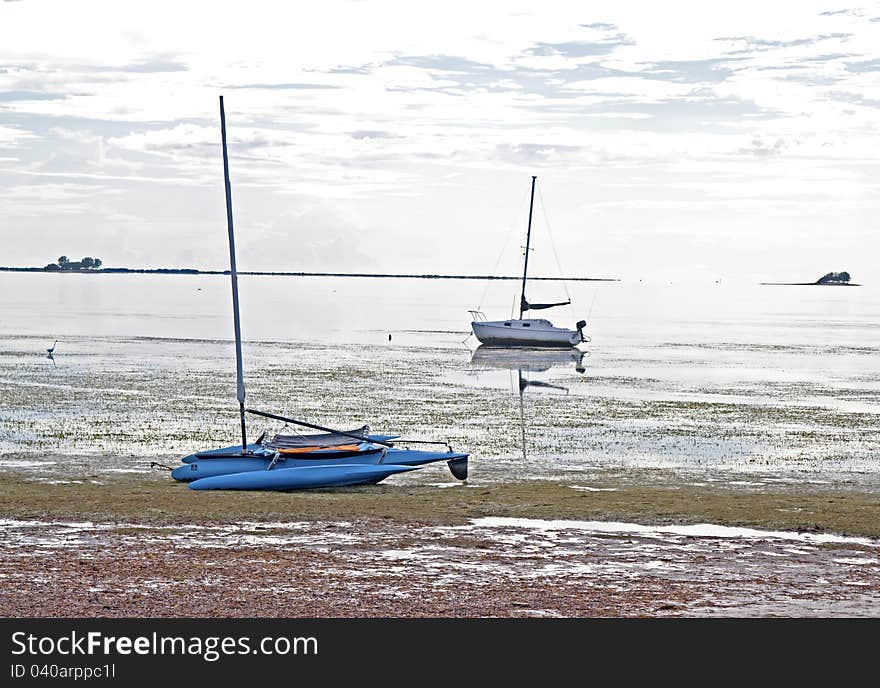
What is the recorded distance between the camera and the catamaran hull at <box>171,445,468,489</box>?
1018 inches

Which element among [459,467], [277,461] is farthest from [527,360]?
[277,461]

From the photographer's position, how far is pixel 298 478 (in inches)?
989

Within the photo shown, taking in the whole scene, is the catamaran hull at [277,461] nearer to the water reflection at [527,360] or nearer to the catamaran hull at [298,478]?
the catamaran hull at [298,478]

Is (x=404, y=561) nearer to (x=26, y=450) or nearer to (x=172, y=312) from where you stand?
(x=26, y=450)

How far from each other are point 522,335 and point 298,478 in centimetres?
6046

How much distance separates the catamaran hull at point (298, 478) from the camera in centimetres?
2497

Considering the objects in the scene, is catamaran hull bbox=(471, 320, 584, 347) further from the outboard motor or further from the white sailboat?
the outboard motor

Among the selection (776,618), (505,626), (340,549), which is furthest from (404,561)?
(776,618)

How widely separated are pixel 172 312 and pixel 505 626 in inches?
4996

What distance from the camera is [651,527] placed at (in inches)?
791

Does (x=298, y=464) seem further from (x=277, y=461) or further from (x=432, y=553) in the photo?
(x=432, y=553)

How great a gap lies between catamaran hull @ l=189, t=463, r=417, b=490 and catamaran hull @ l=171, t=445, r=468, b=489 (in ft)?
1.44

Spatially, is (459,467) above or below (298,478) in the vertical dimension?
below

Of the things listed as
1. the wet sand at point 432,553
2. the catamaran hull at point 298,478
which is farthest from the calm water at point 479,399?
the wet sand at point 432,553
